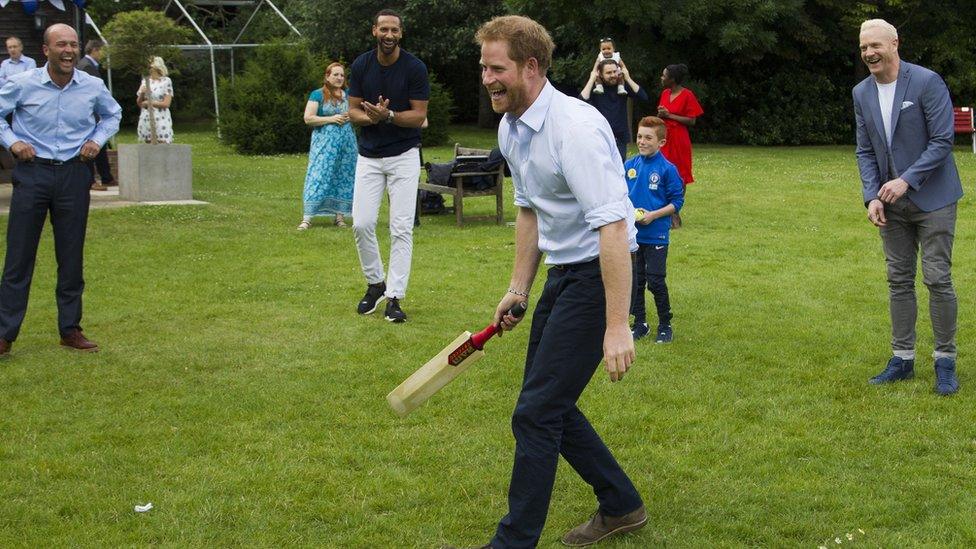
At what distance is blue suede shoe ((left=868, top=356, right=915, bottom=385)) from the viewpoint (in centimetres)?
708

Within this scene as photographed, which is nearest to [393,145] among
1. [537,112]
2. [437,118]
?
[537,112]

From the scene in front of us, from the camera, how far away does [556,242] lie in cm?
434

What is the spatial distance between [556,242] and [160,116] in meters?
16.8

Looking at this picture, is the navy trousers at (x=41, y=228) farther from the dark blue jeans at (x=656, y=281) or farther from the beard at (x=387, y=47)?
the dark blue jeans at (x=656, y=281)

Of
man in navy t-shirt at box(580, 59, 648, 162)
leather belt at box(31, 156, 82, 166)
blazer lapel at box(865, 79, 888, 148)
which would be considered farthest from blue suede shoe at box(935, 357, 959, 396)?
man in navy t-shirt at box(580, 59, 648, 162)

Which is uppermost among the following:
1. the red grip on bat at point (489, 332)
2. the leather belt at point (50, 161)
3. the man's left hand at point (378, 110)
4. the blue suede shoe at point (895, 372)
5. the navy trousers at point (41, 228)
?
the man's left hand at point (378, 110)

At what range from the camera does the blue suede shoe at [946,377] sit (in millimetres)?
6785

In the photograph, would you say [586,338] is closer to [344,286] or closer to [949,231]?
[949,231]

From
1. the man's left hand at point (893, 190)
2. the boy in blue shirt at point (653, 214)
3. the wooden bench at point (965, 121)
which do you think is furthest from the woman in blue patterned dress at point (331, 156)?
the wooden bench at point (965, 121)

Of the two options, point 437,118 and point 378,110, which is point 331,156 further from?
point 437,118

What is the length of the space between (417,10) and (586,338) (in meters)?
32.7

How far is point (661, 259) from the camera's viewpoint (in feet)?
27.0

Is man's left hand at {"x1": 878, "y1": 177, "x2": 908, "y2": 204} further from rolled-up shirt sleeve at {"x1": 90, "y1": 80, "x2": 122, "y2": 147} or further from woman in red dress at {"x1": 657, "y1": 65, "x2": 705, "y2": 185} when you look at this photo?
woman in red dress at {"x1": 657, "y1": 65, "x2": 705, "y2": 185}

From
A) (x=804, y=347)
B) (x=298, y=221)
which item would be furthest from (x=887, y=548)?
(x=298, y=221)
